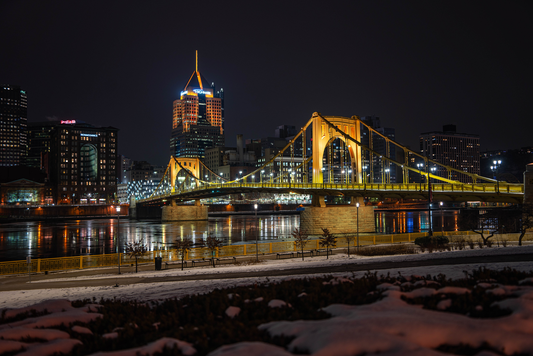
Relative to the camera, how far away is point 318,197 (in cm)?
5825

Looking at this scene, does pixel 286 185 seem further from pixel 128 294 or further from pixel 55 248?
pixel 128 294

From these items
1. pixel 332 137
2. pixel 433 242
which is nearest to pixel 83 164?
pixel 332 137

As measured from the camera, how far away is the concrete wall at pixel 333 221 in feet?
181

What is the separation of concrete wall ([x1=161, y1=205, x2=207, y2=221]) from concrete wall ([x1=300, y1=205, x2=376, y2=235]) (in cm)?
5335

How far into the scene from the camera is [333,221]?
55.7 metres

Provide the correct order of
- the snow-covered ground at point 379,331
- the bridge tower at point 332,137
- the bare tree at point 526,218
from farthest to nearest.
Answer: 1. the bridge tower at point 332,137
2. the bare tree at point 526,218
3. the snow-covered ground at point 379,331

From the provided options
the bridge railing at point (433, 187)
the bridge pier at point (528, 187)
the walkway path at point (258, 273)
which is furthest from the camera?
the bridge railing at point (433, 187)

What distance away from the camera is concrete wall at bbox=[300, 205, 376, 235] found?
181 ft

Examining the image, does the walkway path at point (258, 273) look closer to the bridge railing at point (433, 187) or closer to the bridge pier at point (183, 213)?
the bridge railing at point (433, 187)

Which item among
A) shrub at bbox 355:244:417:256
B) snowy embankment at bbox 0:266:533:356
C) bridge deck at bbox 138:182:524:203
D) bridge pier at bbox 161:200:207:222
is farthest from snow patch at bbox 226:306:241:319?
bridge pier at bbox 161:200:207:222

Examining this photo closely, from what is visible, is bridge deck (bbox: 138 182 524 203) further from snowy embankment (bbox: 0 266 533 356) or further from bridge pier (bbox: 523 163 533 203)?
snowy embankment (bbox: 0 266 533 356)

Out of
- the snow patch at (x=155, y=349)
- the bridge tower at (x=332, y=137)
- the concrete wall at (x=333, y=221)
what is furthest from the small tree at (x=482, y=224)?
the snow patch at (x=155, y=349)

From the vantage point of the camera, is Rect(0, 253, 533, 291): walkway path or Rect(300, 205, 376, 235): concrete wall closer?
Rect(0, 253, 533, 291): walkway path

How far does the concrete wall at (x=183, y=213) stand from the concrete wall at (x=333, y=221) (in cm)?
5335
